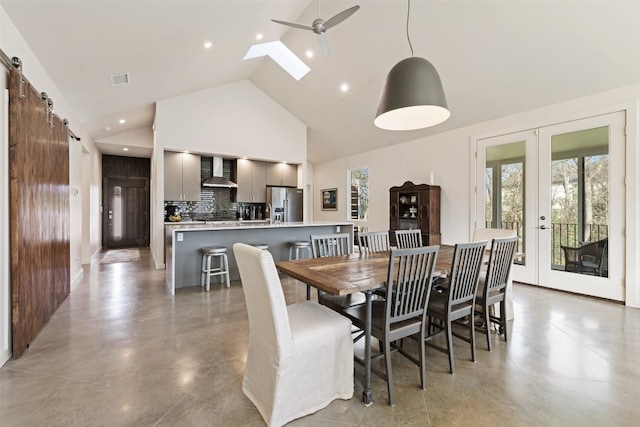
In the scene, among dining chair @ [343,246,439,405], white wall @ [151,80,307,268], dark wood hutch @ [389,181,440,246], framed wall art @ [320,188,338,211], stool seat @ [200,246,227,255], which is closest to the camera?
dining chair @ [343,246,439,405]

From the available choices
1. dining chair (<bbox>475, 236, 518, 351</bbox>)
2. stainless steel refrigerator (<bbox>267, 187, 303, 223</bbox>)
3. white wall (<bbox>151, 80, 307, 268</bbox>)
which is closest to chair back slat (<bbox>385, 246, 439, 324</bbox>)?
dining chair (<bbox>475, 236, 518, 351</bbox>)

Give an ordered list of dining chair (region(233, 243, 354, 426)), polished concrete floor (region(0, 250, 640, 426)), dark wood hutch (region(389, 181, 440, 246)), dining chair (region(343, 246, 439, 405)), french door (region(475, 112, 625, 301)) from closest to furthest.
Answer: dining chair (region(233, 243, 354, 426)) < polished concrete floor (region(0, 250, 640, 426)) < dining chair (region(343, 246, 439, 405)) < french door (region(475, 112, 625, 301)) < dark wood hutch (region(389, 181, 440, 246))

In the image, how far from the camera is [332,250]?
303 centimetres

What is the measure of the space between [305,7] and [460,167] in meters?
3.62

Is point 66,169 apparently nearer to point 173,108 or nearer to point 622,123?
point 173,108

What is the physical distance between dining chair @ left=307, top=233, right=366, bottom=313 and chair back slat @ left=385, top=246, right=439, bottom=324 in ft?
1.66

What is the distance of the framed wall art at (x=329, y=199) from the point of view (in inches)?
332

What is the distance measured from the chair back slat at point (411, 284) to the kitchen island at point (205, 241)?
10.1 ft

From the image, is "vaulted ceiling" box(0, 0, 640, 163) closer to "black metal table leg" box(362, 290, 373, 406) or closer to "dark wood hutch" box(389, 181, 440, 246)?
"dark wood hutch" box(389, 181, 440, 246)

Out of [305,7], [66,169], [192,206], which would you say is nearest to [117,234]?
[192,206]

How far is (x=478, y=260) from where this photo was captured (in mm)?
2219

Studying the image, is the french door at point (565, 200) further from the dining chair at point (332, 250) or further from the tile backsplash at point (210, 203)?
the tile backsplash at point (210, 203)

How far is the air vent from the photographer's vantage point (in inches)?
154

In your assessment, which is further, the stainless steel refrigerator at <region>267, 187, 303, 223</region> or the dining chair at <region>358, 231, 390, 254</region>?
the stainless steel refrigerator at <region>267, 187, 303, 223</region>
